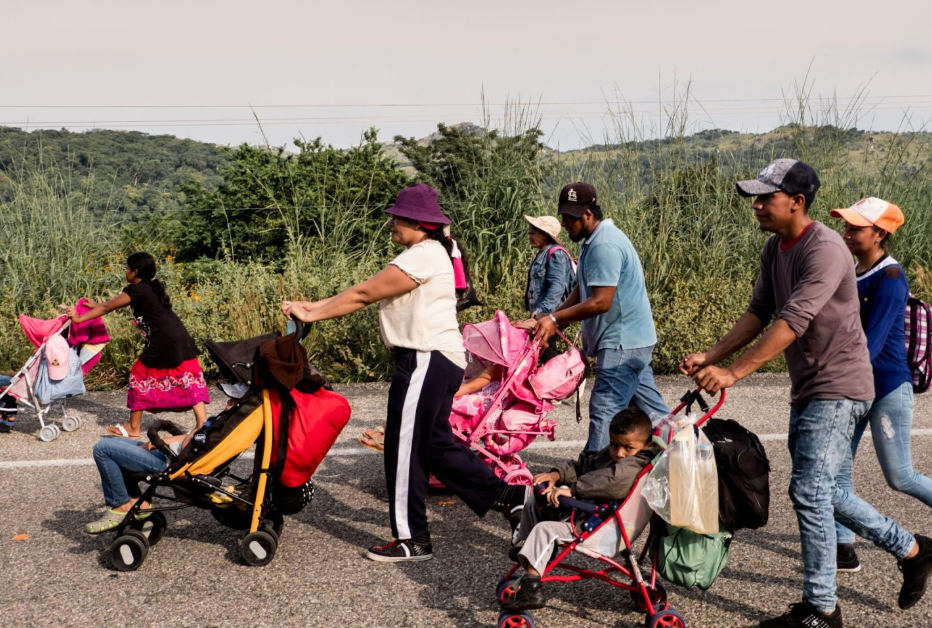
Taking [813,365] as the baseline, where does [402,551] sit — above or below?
below

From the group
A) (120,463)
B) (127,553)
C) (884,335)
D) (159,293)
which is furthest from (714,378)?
(159,293)

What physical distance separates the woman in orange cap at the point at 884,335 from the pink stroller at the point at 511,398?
71.6 inches

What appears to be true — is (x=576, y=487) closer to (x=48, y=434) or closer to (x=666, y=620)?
(x=666, y=620)

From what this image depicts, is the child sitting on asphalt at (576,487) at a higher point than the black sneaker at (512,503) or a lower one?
higher

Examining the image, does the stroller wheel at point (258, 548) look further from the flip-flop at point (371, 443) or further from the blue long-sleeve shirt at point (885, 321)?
the blue long-sleeve shirt at point (885, 321)

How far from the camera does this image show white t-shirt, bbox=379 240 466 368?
4613 millimetres

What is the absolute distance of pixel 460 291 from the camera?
7418 millimetres

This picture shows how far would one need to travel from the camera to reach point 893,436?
4.23 meters

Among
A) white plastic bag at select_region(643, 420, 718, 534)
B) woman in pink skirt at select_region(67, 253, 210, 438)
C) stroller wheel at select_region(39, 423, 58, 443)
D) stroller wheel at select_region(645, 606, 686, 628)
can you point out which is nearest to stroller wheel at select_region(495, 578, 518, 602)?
stroller wheel at select_region(645, 606, 686, 628)

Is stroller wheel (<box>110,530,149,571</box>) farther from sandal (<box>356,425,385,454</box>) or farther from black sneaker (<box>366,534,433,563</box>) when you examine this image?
sandal (<box>356,425,385,454</box>)

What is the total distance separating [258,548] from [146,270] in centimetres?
344

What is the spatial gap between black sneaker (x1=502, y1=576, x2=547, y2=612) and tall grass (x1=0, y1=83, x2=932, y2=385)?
18.8 feet

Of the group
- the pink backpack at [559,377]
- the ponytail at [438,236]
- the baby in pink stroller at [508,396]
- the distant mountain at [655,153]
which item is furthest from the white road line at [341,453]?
the distant mountain at [655,153]

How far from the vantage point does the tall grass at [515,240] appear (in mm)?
9883
